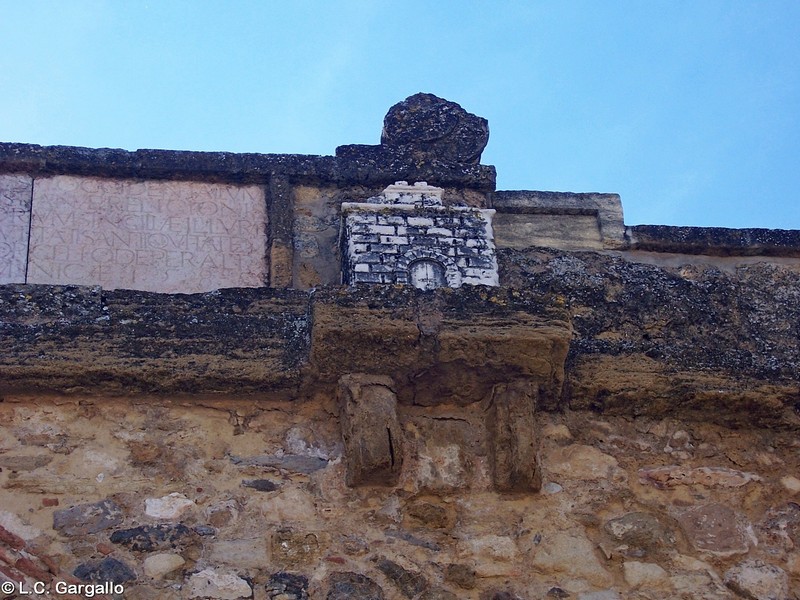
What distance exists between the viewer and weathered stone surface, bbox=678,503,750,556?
498 cm

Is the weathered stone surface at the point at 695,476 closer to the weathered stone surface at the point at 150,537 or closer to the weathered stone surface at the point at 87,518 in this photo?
the weathered stone surface at the point at 150,537

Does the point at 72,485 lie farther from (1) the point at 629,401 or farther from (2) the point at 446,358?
(1) the point at 629,401

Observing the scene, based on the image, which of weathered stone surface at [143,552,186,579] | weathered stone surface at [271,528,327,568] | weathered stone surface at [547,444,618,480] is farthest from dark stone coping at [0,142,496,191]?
weathered stone surface at [143,552,186,579]

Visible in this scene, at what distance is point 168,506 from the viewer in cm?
474

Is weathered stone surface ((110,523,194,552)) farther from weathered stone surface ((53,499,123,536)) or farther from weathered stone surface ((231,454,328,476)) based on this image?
weathered stone surface ((231,454,328,476))

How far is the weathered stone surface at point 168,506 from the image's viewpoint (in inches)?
185

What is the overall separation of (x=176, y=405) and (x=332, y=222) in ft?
4.20

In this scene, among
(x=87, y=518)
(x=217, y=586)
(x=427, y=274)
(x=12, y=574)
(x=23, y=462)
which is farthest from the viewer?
(x=427, y=274)

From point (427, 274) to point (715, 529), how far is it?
1488 mm

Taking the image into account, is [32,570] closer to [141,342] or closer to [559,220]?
[141,342]

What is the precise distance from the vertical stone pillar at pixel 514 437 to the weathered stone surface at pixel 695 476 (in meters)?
0.46

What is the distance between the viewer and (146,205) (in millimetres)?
5910

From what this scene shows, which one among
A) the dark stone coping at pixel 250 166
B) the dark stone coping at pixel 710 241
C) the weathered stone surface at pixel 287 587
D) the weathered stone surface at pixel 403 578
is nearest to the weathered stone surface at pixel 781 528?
the weathered stone surface at pixel 403 578

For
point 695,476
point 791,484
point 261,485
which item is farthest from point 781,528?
point 261,485
